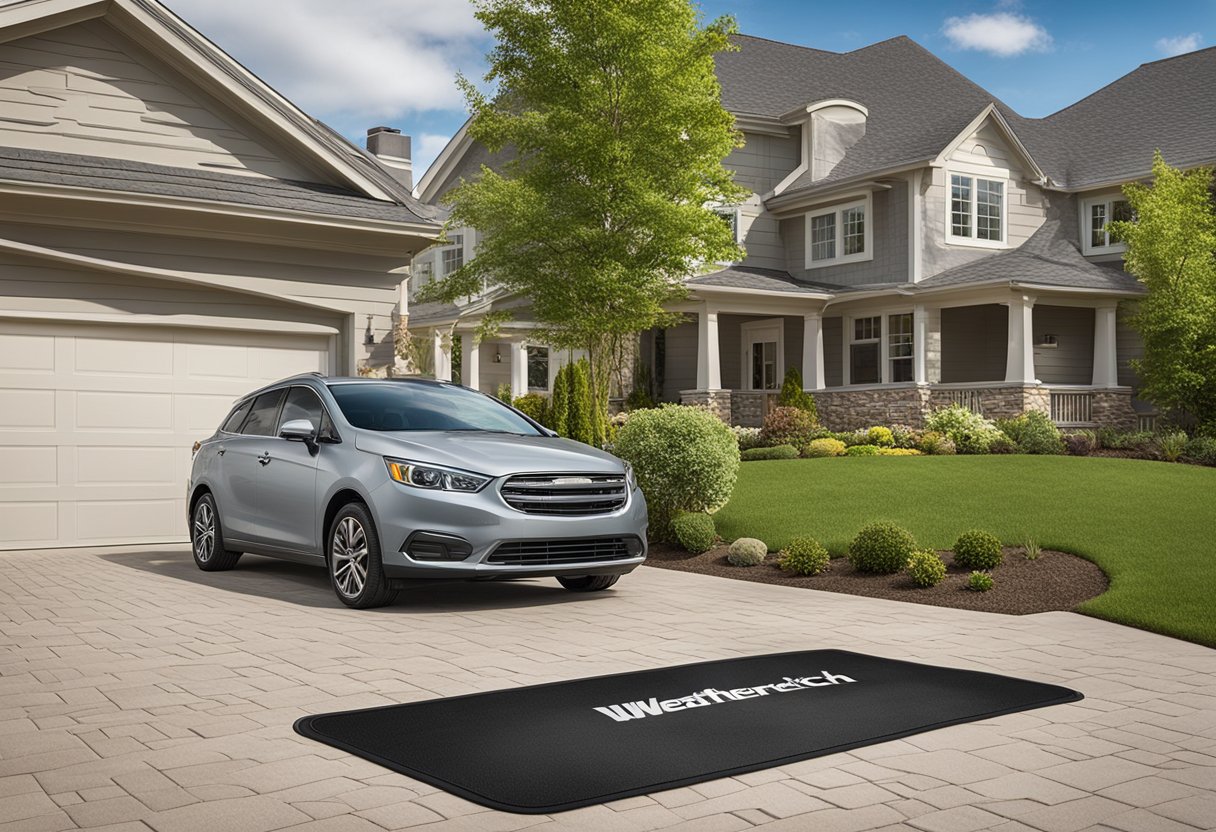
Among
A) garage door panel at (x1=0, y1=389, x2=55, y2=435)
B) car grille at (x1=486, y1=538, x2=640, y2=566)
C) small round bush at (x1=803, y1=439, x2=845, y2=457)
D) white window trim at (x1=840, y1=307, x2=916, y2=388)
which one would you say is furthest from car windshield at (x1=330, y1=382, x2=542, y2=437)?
white window trim at (x1=840, y1=307, x2=916, y2=388)

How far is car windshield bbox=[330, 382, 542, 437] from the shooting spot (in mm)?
9414

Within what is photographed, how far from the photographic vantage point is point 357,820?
156 inches

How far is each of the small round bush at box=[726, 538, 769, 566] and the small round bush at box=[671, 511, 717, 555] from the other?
1.94 ft

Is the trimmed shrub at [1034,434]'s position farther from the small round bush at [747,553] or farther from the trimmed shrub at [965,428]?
the small round bush at [747,553]

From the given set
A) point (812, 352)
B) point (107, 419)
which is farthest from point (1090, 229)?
point (107, 419)

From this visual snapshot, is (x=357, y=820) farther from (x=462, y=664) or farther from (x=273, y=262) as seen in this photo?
(x=273, y=262)

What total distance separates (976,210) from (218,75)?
19060 millimetres

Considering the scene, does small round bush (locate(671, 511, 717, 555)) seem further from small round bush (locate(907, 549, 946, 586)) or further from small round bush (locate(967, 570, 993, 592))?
small round bush (locate(967, 570, 993, 592))

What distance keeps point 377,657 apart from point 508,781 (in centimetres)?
256

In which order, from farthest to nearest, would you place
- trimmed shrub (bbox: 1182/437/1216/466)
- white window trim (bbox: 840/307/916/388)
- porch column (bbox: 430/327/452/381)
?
porch column (bbox: 430/327/452/381) < white window trim (bbox: 840/307/916/388) < trimmed shrub (bbox: 1182/437/1216/466)

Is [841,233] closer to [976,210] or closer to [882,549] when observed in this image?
[976,210]

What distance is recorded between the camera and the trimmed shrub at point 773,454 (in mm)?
21370

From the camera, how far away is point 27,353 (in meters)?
12.2

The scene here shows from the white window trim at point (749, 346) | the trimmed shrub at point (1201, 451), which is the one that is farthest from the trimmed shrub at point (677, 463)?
the white window trim at point (749, 346)
